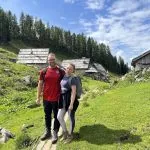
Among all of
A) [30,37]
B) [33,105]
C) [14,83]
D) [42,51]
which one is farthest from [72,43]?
[33,105]

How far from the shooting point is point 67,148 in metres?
16.5

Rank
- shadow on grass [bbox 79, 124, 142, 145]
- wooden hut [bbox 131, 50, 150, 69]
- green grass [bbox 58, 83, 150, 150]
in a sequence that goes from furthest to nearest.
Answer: wooden hut [bbox 131, 50, 150, 69] → shadow on grass [bbox 79, 124, 142, 145] → green grass [bbox 58, 83, 150, 150]

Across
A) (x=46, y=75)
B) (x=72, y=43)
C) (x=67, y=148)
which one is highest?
(x=72, y=43)

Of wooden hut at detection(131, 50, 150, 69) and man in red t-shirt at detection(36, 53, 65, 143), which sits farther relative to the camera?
wooden hut at detection(131, 50, 150, 69)

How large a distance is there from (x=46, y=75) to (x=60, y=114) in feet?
6.29

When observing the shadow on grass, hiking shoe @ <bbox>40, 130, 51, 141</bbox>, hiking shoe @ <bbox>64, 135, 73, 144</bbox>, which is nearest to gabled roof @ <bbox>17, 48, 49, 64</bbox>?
the shadow on grass

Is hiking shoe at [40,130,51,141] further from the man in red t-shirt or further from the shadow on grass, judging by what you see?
the shadow on grass

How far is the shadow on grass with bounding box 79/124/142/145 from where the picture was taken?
1672 cm

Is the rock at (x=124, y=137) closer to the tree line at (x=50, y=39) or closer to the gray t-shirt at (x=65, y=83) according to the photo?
the gray t-shirt at (x=65, y=83)

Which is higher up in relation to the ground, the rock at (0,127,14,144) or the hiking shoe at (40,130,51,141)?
the hiking shoe at (40,130,51,141)

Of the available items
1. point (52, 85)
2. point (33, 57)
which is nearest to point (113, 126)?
point (52, 85)

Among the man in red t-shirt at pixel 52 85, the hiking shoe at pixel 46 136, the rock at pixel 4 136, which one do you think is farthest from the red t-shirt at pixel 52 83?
the rock at pixel 4 136

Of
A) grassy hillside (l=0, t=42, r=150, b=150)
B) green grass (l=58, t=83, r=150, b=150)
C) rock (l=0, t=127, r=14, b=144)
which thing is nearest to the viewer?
green grass (l=58, t=83, r=150, b=150)

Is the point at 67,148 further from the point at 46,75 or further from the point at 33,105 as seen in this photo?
the point at 33,105
